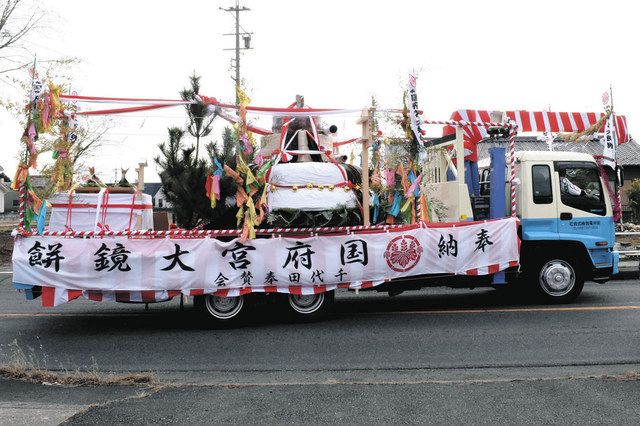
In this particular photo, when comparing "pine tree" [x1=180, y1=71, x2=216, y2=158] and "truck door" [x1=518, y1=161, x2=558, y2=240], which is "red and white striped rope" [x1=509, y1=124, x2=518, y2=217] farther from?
"pine tree" [x1=180, y1=71, x2=216, y2=158]

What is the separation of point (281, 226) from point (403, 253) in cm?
186

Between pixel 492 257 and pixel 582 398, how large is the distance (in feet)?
14.4

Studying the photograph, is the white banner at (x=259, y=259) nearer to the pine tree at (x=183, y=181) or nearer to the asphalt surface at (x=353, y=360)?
the asphalt surface at (x=353, y=360)

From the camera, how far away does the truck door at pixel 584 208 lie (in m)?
9.82

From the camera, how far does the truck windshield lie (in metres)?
9.88

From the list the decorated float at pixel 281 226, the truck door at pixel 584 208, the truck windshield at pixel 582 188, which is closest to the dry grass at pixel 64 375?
the decorated float at pixel 281 226

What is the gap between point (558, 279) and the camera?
32.5ft

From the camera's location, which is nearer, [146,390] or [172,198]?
[146,390]

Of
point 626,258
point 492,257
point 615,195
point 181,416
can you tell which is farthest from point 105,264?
point 626,258

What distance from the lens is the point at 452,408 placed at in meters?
4.90

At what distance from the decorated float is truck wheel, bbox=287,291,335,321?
0.02 metres

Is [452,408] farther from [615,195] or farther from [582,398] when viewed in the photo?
[615,195]

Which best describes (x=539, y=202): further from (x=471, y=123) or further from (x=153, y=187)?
(x=153, y=187)

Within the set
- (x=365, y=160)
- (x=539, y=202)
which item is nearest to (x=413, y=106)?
(x=365, y=160)
